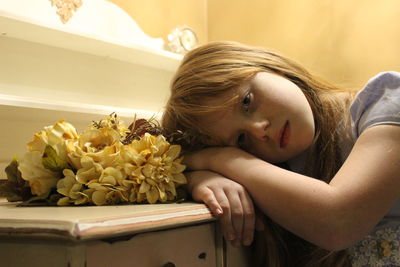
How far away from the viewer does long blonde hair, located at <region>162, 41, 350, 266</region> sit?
2.51 feet

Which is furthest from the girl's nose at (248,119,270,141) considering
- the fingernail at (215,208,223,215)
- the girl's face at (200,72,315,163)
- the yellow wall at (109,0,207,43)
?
the yellow wall at (109,0,207,43)

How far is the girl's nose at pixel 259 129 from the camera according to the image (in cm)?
74

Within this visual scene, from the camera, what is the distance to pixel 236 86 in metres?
0.76

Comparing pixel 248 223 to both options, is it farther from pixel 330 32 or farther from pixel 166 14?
pixel 166 14

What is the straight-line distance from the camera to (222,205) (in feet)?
1.89

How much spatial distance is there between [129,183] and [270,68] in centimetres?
41

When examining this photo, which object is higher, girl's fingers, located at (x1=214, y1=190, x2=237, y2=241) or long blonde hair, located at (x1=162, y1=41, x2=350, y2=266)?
long blonde hair, located at (x1=162, y1=41, x2=350, y2=266)

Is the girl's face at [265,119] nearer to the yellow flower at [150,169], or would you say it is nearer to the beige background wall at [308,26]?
the yellow flower at [150,169]

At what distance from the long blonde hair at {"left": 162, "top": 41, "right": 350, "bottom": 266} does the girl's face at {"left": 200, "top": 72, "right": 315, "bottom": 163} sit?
0.02 m

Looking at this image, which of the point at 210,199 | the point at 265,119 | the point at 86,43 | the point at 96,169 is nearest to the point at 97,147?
the point at 96,169

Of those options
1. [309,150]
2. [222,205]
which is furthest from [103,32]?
[222,205]

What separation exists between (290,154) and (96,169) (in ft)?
1.34

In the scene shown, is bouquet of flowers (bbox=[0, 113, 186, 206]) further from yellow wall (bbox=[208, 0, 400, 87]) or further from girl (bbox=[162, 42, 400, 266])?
yellow wall (bbox=[208, 0, 400, 87])

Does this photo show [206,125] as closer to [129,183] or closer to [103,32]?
[129,183]
